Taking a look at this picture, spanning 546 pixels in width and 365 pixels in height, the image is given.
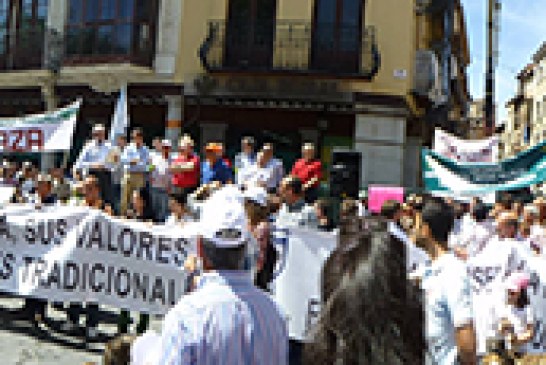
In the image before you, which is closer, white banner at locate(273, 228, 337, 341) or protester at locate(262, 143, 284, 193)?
white banner at locate(273, 228, 337, 341)

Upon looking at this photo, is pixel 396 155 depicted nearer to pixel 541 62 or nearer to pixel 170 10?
pixel 170 10

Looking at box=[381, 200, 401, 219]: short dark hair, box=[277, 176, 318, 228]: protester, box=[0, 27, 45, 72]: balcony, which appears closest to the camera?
box=[381, 200, 401, 219]: short dark hair

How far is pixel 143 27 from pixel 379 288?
63.5 feet

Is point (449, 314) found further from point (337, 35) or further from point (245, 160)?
point (337, 35)

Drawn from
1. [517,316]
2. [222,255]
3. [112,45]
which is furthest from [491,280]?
[112,45]

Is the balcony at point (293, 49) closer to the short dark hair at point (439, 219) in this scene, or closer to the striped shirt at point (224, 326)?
the short dark hair at point (439, 219)

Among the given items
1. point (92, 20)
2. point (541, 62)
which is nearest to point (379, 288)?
point (92, 20)

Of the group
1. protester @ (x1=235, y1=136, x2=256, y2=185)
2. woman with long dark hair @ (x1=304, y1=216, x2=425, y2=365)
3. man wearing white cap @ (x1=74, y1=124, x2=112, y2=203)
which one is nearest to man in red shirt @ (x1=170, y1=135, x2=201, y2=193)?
protester @ (x1=235, y1=136, x2=256, y2=185)

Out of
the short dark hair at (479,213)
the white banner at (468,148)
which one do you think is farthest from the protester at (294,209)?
the white banner at (468,148)

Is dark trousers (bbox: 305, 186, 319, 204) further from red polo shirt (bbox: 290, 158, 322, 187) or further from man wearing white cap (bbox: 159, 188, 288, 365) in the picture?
man wearing white cap (bbox: 159, 188, 288, 365)

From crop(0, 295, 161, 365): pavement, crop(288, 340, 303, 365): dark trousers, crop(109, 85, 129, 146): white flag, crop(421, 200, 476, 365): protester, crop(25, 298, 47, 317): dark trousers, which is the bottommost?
crop(0, 295, 161, 365): pavement

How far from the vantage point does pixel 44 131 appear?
10406 millimetres

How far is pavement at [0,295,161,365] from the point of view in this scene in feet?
23.0

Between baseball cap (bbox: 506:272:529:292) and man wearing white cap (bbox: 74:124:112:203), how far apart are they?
7.73 meters
